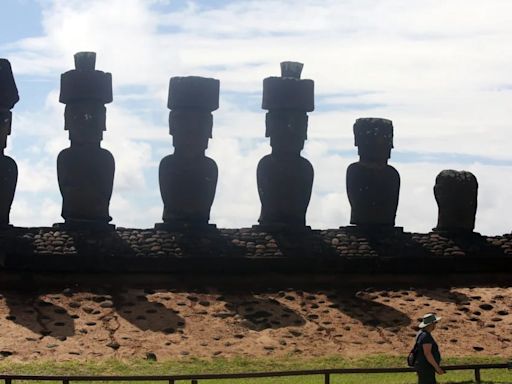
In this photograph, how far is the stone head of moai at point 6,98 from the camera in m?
28.6

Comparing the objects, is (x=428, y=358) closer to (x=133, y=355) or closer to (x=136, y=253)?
(x=133, y=355)

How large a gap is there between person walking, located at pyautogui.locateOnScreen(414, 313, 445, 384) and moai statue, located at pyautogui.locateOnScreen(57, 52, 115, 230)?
14.0 m

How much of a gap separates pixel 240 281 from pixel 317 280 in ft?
6.21

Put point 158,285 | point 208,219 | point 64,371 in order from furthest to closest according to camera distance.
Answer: point 208,219
point 158,285
point 64,371

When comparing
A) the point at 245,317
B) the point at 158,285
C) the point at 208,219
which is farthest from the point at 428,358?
the point at 208,219

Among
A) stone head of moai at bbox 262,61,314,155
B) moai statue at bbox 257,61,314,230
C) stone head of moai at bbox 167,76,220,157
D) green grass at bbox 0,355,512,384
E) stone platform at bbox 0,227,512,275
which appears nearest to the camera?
green grass at bbox 0,355,512,384

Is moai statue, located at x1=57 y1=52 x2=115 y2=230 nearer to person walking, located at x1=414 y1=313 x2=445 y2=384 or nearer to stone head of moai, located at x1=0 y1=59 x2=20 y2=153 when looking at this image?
stone head of moai, located at x1=0 y1=59 x2=20 y2=153

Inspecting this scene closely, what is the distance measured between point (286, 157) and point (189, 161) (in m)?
2.53

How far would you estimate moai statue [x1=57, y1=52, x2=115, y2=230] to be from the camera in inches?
1136

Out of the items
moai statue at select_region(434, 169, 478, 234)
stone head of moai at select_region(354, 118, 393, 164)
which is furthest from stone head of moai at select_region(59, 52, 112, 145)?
moai statue at select_region(434, 169, 478, 234)

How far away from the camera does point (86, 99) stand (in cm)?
2909

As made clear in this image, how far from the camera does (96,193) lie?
28.9 meters

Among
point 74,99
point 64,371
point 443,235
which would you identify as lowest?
point 64,371

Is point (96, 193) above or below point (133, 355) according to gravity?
above
